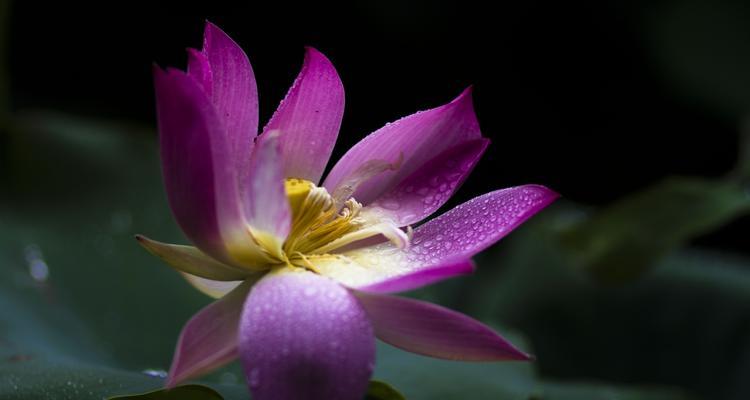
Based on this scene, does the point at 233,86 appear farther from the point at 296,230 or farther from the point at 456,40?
the point at 456,40

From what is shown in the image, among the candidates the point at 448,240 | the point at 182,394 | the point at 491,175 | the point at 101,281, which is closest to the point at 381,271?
the point at 448,240

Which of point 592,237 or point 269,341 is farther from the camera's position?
point 592,237

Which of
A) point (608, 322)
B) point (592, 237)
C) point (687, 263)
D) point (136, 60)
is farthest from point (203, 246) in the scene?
point (136, 60)

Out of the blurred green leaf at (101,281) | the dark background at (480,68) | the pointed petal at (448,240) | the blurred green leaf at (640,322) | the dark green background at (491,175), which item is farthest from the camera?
the dark background at (480,68)

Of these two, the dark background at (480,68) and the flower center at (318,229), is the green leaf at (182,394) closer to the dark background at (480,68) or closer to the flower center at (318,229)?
the flower center at (318,229)

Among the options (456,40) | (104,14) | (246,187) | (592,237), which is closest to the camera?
(246,187)

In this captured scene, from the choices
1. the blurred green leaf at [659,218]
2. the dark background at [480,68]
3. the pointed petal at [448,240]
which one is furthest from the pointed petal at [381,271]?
the dark background at [480,68]

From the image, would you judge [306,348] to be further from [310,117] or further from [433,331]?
[310,117]

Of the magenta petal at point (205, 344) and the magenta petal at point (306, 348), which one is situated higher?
the magenta petal at point (306, 348)
